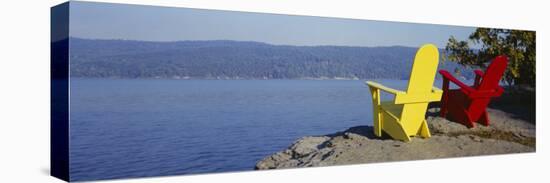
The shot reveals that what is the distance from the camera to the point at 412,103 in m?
7.30

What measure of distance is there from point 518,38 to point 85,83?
226 inches

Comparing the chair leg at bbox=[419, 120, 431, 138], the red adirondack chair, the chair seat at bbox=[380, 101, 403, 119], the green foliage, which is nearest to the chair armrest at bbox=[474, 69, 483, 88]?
the red adirondack chair

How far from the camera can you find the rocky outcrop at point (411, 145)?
23.0 ft

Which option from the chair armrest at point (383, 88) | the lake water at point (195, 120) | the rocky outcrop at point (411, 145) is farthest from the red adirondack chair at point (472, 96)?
the chair armrest at point (383, 88)

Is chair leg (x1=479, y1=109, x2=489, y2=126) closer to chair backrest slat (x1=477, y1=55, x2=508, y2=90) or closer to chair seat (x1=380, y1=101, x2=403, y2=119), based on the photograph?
chair backrest slat (x1=477, y1=55, x2=508, y2=90)

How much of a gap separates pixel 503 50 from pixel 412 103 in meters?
2.05

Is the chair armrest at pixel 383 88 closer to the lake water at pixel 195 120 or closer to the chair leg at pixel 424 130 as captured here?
the lake water at pixel 195 120

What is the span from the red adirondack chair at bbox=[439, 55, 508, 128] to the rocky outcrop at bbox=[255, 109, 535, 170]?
0.37ft

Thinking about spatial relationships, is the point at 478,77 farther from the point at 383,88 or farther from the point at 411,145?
the point at 383,88

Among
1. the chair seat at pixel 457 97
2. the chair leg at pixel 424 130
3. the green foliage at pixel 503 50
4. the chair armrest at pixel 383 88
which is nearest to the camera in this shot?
the chair armrest at pixel 383 88

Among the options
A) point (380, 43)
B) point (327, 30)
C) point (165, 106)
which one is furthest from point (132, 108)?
point (380, 43)

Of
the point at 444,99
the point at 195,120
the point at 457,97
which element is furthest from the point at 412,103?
the point at 195,120

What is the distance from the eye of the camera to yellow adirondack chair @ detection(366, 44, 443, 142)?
7.26 metres

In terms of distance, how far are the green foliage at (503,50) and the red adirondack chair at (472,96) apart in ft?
1.19
